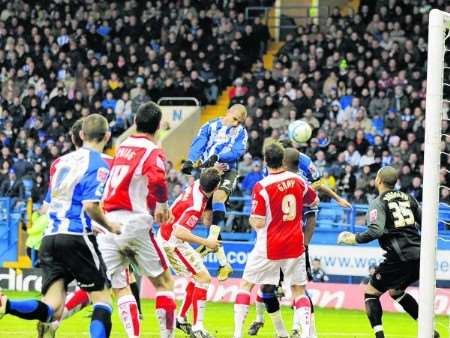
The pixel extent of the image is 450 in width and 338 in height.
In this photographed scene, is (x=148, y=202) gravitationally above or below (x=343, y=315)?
above

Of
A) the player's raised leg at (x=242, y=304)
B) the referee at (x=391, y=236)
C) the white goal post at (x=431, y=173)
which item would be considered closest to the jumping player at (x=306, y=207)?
the player's raised leg at (x=242, y=304)

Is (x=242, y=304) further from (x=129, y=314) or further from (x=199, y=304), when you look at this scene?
(x=129, y=314)

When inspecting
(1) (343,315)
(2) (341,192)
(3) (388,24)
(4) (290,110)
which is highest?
(3) (388,24)

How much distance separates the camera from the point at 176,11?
33.0 m

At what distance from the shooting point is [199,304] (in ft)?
41.9

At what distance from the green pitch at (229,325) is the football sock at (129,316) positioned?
298cm

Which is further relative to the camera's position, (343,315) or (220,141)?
(343,315)

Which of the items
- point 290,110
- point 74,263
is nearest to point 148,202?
point 74,263

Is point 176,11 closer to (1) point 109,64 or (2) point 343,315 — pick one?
(1) point 109,64

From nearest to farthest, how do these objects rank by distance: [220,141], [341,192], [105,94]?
[220,141] < [341,192] < [105,94]

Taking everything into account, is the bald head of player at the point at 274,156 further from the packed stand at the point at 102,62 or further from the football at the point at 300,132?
the packed stand at the point at 102,62

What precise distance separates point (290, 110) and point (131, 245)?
52.5 ft

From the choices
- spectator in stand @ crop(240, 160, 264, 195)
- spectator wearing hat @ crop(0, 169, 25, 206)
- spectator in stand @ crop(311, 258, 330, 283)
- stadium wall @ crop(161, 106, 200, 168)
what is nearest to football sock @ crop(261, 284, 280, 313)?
spectator in stand @ crop(311, 258, 330, 283)

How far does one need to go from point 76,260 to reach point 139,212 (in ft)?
2.48
